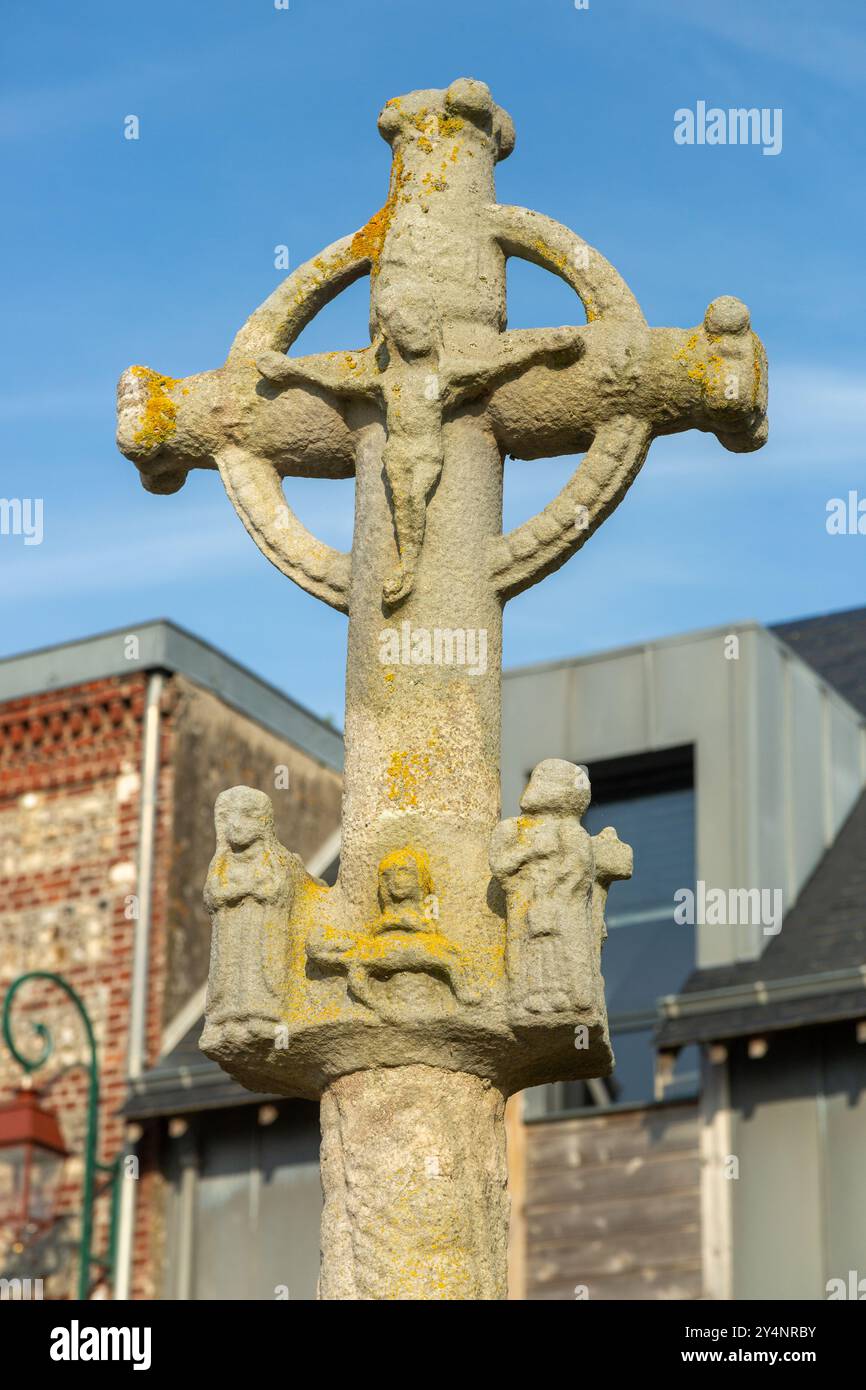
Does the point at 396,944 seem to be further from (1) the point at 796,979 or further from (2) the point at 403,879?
(1) the point at 796,979

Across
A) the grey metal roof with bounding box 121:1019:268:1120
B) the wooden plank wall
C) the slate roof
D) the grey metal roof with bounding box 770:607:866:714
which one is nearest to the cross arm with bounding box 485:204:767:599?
the slate roof

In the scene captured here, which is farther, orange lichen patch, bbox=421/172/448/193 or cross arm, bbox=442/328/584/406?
orange lichen patch, bbox=421/172/448/193

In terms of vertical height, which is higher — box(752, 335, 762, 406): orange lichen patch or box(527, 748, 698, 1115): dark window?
box(527, 748, 698, 1115): dark window

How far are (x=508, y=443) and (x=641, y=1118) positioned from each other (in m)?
9.38

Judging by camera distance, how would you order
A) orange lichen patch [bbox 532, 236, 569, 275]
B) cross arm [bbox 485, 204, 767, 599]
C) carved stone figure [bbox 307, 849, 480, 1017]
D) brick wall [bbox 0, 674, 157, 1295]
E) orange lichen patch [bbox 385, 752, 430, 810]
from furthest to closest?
brick wall [bbox 0, 674, 157, 1295] → orange lichen patch [bbox 532, 236, 569, 275] → cross arm [bbox 485, 204, 767, 599] → orange lichen patch [bbox 385, 752, 430, 810] → carved stone figure [bbox 307, 849, 480, 1017]

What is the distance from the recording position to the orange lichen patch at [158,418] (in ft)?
22.8

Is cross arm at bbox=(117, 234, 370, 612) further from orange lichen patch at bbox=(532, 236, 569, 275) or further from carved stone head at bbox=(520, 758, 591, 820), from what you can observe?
carved stone head at bbox=(520, 758, 591, 820)

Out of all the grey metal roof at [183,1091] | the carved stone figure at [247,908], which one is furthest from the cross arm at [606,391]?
the grey metal roof at [183,1091]

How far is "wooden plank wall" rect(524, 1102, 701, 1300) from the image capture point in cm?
1491

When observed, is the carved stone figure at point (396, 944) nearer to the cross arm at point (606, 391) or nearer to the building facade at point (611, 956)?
the cross arm at point (606, 391)

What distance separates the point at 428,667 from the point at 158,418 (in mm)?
1243

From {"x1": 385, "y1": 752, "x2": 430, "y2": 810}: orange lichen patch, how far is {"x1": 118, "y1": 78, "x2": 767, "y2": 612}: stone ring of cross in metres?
0.43
